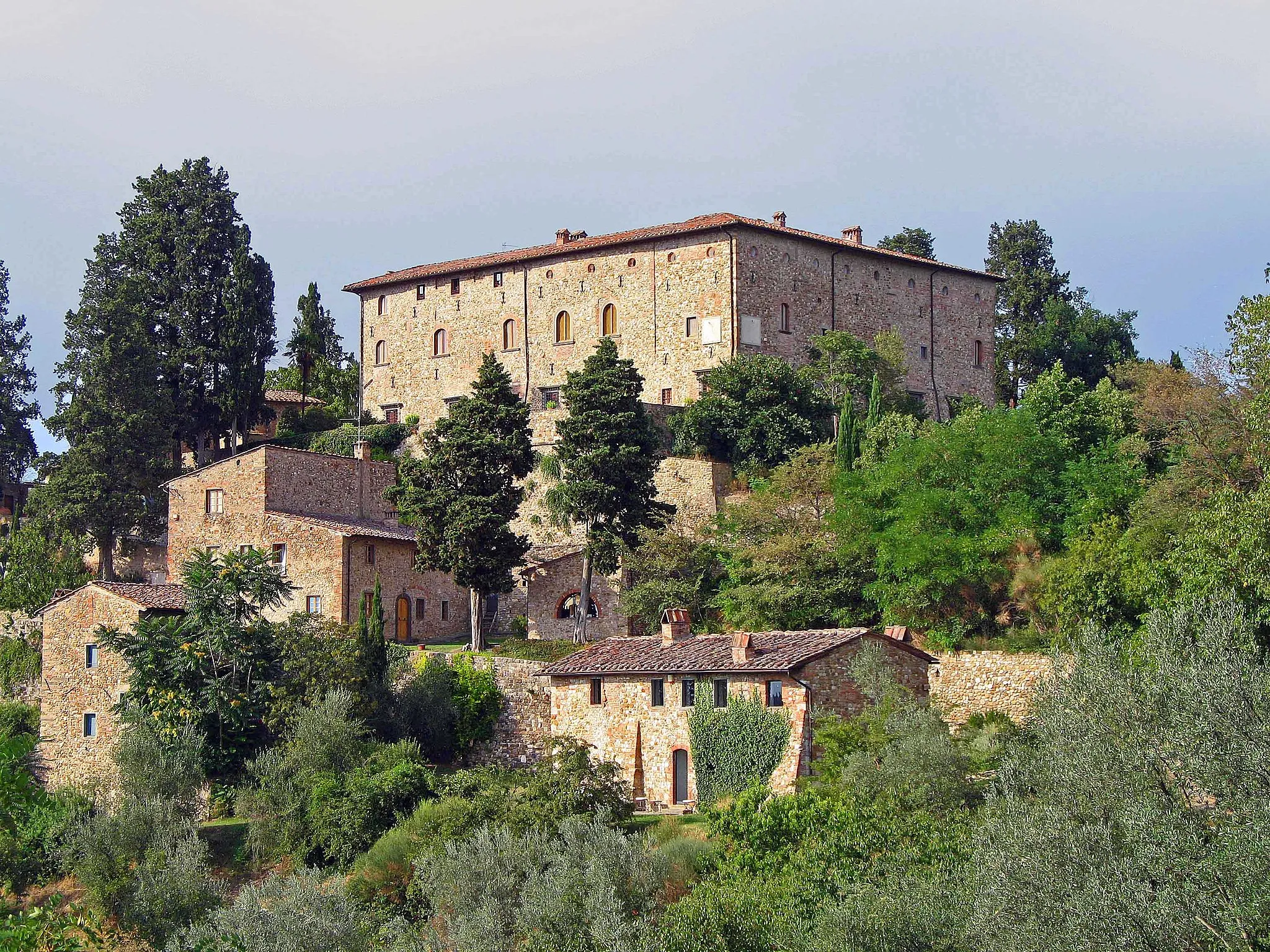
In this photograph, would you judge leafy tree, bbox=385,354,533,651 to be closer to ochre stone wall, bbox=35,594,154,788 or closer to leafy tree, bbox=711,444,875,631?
leafy tree, bbox=711,444,875,631

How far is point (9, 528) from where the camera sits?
64938 mm

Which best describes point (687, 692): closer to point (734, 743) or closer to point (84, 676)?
point (734, 743)

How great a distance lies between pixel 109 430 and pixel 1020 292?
39576mm

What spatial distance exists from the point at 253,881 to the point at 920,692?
15424mm

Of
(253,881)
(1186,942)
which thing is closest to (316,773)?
(253,881)

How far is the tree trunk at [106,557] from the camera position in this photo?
2192 inches

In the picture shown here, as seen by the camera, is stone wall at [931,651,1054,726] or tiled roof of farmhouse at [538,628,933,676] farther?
stone wall at [931,651,1054,726]

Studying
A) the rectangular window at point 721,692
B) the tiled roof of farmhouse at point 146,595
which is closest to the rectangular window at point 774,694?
the rectangular window at point 721,692

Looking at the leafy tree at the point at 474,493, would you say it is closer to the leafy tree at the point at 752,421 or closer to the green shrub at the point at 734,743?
the leafy tree at the point at 752,421

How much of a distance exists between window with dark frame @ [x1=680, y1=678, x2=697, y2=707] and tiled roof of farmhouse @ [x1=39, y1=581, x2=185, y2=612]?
13.5 metres

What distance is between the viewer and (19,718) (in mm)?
47688

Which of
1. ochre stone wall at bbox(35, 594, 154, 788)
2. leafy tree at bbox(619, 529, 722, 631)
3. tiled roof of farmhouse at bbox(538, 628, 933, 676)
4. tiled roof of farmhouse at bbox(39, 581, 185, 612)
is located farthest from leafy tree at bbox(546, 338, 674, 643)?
ochre stone wall at bbox(35, 594, 154, 788)

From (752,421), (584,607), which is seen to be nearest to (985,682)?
(584,607)

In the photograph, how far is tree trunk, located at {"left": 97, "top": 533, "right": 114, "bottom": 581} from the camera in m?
55.7
